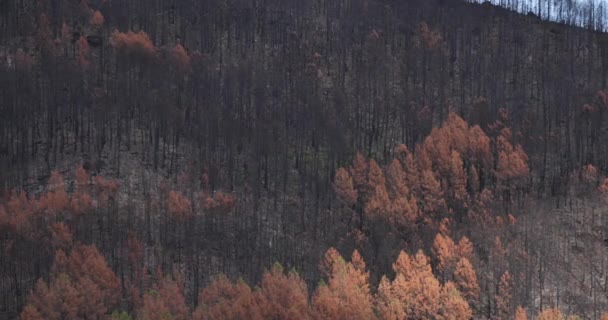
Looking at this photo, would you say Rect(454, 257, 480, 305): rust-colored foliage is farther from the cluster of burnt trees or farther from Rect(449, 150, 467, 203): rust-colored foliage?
Rect(449, 150, 467, 203): rust-colored foliage

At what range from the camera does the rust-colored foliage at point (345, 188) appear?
101 metres

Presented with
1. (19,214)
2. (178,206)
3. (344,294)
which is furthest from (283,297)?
(19,214)

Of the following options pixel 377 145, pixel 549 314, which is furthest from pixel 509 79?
pixel 549 314

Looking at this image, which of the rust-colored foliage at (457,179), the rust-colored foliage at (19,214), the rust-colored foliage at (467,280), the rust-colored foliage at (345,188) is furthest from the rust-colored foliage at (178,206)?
the rust-colored foliage at (457,179)

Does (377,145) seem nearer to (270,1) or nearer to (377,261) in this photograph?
(377,261)

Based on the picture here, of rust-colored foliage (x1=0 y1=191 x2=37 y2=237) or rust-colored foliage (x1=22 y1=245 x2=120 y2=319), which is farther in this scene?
rust-colored foliage (x1=0 y1=191 x2=37 y2=237)

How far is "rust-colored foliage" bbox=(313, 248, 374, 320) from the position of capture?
241 feet

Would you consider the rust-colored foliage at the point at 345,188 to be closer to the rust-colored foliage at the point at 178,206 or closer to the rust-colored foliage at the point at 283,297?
the rust-colored foliage at the point at 178,206

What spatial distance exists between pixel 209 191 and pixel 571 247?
144 feet

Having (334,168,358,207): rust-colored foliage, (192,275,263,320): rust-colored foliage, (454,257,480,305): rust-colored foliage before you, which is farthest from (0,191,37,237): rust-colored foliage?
(454,257,480,305): rust-colored foliage

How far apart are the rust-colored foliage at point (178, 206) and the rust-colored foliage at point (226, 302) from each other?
16236mm

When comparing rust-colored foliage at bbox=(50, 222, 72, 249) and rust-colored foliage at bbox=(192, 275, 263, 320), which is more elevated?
rust-colored foliage at bbox=(50, 222, 72, 249)

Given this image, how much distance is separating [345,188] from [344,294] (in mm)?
28014

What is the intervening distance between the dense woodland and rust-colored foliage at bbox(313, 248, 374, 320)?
0.26m
